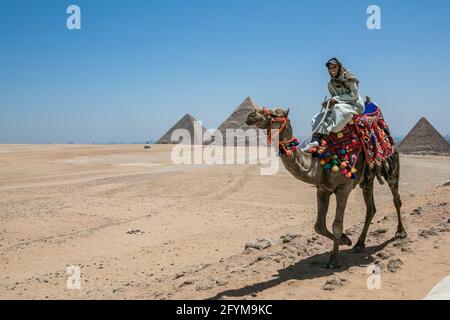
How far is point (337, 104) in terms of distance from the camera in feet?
18.7

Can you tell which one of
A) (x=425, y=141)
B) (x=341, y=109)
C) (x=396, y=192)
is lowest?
(x=396, y=192)

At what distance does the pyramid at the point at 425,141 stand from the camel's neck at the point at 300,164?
123 ft

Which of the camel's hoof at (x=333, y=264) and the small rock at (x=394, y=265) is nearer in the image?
the small rock at (x=394, y=265)

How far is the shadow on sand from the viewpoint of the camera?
5.06 metres

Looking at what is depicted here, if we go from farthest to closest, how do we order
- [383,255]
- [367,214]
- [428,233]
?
1. [367,214]
2. [428,233]
3. [383,255]

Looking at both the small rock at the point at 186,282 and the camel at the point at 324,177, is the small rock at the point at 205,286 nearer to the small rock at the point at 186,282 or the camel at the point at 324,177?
the small rock at the point at 186,282

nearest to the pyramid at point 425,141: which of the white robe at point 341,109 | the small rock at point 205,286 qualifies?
the white robe at point 341,109

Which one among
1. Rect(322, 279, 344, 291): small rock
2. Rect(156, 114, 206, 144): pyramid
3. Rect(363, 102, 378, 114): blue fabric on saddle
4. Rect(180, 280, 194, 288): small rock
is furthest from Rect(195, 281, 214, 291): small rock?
Rect(156, 114, 206, 144): pyramid

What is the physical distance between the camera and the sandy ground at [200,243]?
17.3 feet

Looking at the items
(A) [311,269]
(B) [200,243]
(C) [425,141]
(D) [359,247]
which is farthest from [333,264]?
(C) [425,141]

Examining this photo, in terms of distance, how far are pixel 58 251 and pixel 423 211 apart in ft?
23.7

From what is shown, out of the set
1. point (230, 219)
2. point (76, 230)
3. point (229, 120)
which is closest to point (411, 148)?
point (229, 120)

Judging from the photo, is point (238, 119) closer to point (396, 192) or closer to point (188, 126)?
point (188, 126)

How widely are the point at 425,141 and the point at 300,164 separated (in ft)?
126
